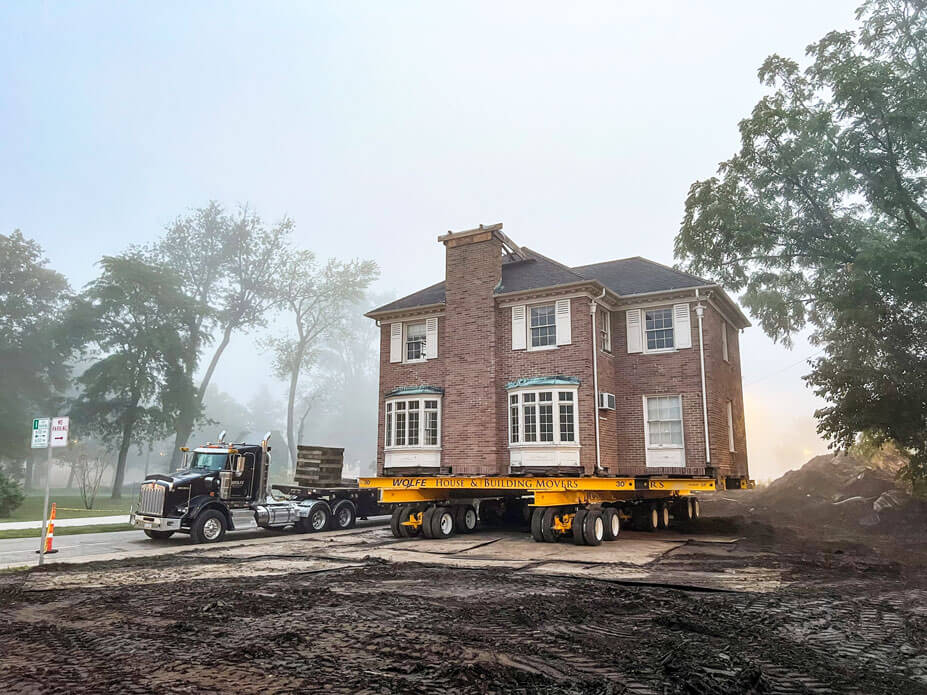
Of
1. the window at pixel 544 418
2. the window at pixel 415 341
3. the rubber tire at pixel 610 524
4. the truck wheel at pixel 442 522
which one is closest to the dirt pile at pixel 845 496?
A: the rubber tire at pixel 610 524

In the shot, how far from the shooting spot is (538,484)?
16.4 meters

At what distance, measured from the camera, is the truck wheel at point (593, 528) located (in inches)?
629

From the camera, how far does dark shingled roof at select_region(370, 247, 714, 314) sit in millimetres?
20484

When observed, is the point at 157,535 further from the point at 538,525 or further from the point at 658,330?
the point at 658,330

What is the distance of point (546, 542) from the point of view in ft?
54.3

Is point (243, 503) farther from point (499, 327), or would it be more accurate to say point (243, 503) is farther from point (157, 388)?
point (157, 388)

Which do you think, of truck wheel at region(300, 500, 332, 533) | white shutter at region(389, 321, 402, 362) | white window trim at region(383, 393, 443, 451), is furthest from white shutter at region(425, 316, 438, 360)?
truck wheel at region(300, 500, 332, 533)

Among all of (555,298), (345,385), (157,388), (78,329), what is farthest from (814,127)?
(345,385)

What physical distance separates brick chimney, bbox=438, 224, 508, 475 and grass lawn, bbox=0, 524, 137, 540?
11.7 metres

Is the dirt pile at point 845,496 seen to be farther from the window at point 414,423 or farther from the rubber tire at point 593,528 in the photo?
the window at point 414,423

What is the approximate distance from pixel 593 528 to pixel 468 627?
953 cm

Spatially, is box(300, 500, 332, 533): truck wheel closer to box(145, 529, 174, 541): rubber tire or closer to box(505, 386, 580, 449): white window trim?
box(145, 529, 174, 541): rubber tire

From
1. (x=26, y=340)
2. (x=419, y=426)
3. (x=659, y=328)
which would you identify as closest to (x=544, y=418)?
(x=419, y=426)

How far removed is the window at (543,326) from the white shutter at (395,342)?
17.6 ft
